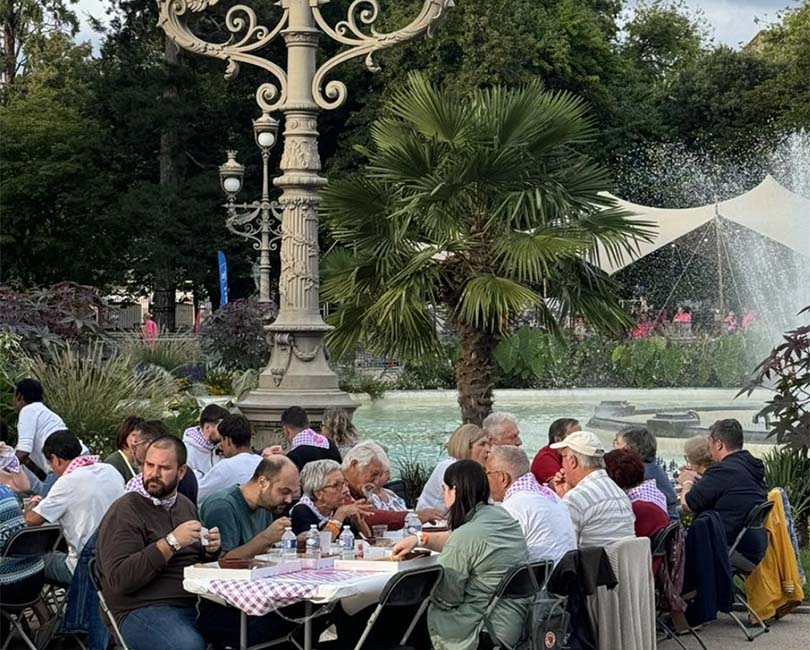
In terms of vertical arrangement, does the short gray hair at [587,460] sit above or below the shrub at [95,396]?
below

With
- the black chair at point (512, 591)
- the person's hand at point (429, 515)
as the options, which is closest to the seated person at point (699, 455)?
the person's hand at point (429, 515)

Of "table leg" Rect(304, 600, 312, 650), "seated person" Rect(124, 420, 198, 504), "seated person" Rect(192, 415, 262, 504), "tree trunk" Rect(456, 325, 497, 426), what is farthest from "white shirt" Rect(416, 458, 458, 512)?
→ "tree trunk" Rect(456, 325, 497, 426)

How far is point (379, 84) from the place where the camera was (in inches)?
1763

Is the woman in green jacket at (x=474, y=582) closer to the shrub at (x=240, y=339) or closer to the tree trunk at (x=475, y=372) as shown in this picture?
the tree trunk at (x=475, y=372)

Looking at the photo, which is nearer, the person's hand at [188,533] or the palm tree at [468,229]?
the person's hand at [188,533]

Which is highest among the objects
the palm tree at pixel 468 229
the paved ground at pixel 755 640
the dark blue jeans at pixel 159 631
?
the palm tree at pixel 468 229

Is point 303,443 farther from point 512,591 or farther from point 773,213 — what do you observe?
point 773,213

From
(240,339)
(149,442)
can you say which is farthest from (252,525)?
(240,339)

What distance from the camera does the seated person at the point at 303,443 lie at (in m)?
9.91

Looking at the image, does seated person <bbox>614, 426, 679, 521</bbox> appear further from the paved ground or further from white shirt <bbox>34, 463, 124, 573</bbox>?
white shirt <bbox>34, 463, 124, 573</bbox>

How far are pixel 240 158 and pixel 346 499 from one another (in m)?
39.1

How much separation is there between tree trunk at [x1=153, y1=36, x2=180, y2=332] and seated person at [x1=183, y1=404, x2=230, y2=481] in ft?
113

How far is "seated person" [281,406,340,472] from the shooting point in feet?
32.5

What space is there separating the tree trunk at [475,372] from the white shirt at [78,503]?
5.76m
